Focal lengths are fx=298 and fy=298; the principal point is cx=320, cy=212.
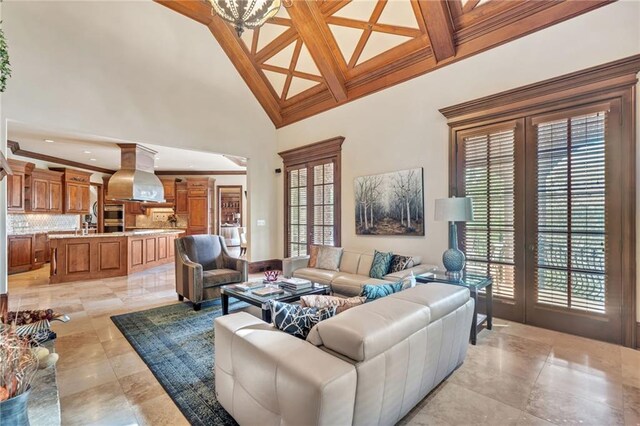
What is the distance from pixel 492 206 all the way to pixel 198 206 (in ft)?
29.2

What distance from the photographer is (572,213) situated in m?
3.18

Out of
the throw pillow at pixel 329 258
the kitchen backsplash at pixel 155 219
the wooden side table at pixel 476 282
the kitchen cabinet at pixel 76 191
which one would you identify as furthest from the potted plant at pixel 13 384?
the kitchen backsplash at pixel 155 219

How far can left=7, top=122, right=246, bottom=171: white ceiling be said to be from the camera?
5152 millimetres

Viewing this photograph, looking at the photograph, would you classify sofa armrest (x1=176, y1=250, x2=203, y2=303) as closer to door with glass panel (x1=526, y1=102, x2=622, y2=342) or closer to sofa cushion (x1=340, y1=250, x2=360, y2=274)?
sofa cushion (x1=340, y1=250, x2=360, y2=274)

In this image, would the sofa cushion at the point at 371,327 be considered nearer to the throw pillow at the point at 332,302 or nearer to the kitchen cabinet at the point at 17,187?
the throw pillow at the point at 332,302

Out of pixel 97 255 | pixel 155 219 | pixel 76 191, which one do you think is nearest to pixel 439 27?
pixel 97 255

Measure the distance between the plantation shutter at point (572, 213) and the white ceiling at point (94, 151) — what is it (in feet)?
18.5

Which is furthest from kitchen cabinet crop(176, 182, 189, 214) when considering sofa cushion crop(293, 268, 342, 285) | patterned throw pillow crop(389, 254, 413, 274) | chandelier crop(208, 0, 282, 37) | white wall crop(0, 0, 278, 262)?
patterned throw pillow crop(389, 254, 413, 274)

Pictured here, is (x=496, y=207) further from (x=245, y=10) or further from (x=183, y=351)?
(x=183, y=351)

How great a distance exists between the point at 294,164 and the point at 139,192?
10.9 feet

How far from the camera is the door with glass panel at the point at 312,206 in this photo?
5.76 meters

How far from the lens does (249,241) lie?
6.61 metres

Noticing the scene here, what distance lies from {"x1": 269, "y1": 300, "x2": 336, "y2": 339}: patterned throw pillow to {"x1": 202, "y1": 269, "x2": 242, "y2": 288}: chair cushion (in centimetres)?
278

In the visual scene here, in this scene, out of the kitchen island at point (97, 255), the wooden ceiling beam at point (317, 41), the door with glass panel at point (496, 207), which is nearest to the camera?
the door with glass panel at point (496, 207)
